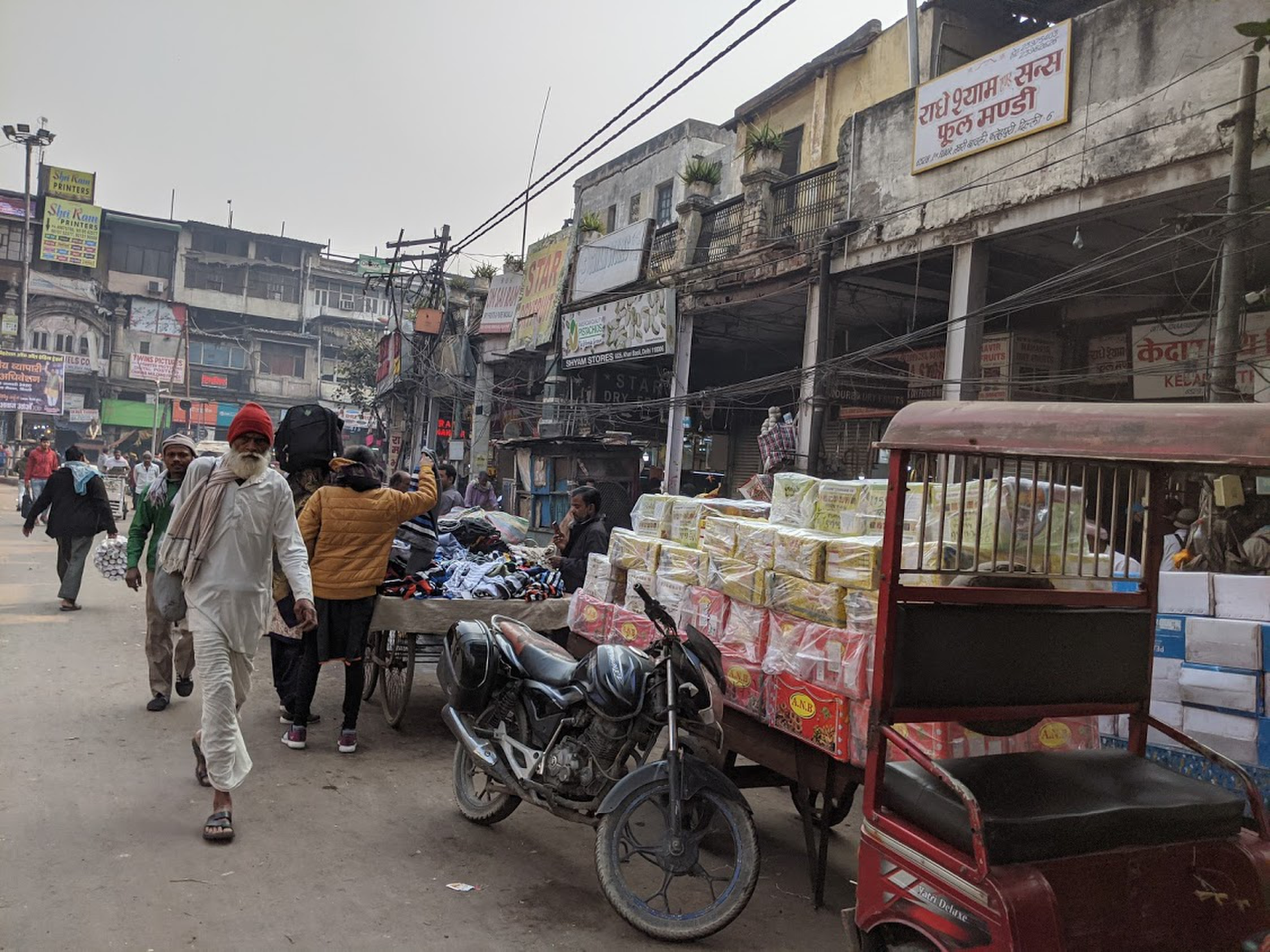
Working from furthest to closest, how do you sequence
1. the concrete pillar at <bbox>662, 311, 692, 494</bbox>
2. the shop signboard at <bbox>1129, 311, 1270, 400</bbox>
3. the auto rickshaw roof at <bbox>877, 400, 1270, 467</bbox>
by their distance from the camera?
1. the concrete pillar at <bbox>662, 311, 692, 494</bbox>
2. the shop signboard at <bbox>1129, 311, 1270, 400</bbox>
3. the auto rickshaw roof at <bbox>877, 400, 1270, 467</bbox>

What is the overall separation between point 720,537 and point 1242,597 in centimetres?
247

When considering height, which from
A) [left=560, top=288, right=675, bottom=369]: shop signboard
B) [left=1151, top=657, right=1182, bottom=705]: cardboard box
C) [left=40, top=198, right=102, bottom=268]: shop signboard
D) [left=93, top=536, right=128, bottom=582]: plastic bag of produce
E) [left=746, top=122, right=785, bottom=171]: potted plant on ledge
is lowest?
[left=93, top=536, right=128, bottom=582]: plastic bag of produce

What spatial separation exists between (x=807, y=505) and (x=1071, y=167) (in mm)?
7037

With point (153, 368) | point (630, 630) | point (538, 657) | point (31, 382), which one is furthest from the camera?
point (153, 368)

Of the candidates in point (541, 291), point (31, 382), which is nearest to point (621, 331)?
point (541, 291)

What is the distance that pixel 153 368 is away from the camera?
4925 cm

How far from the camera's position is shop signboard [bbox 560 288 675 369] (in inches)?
636

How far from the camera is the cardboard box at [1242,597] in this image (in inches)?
163

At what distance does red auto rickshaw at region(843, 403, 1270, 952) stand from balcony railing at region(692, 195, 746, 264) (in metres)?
12.1

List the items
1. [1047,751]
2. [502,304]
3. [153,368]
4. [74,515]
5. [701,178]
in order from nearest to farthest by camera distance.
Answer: [1047,751] → [74,515] → [701,178] → [502,304] → [153,368]

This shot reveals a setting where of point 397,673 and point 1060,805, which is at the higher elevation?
point 1060,805

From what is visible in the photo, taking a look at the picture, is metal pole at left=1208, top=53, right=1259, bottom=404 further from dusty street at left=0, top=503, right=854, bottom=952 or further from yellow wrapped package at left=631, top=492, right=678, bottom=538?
dusty street at left=0, top=503, right=854, bottom=952

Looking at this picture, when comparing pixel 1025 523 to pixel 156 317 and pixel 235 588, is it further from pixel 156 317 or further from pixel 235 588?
pixel 156 317

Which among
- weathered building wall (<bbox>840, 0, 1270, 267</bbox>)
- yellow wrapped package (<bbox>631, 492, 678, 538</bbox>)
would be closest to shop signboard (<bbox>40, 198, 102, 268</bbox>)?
weathered building wall (<bbox>840, 0, 1270, 267</bbox>)
